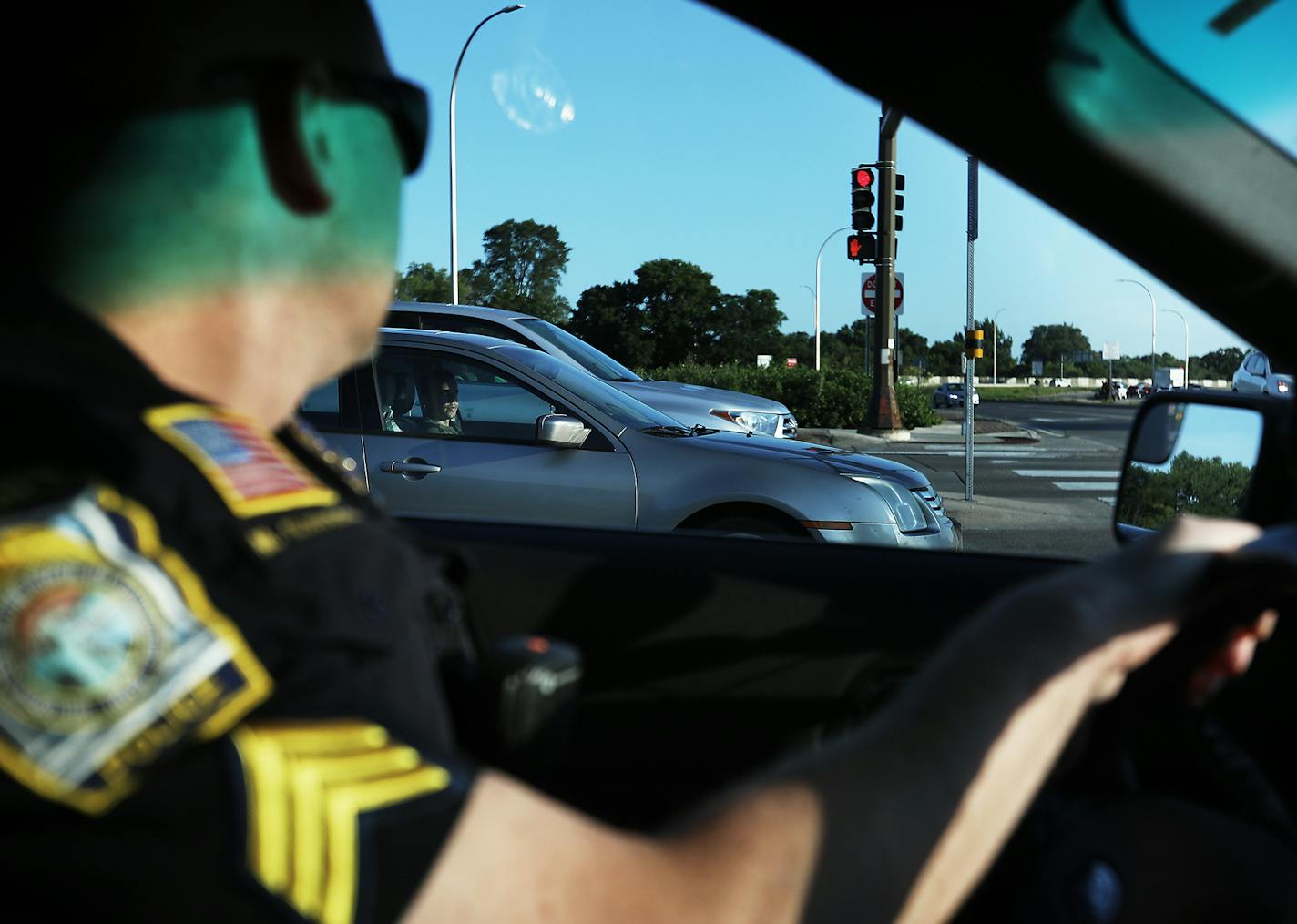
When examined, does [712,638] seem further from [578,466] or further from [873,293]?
[873,293]

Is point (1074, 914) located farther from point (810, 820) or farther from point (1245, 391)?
point (1245, 391)

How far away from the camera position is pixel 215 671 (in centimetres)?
66

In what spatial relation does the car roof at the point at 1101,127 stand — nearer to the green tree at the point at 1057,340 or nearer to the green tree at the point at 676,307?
the green tree at the point at 1057,340

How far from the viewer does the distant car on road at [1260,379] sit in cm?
126

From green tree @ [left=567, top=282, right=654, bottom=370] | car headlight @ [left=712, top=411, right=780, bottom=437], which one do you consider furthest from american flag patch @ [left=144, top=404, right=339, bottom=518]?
green tree @ [left=567, top=282, right=654, bottom=370]

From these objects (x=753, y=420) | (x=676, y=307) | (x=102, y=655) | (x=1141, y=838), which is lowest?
(x=1141, y=838)

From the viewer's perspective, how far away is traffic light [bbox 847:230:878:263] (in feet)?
56.7

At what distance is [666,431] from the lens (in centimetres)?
596

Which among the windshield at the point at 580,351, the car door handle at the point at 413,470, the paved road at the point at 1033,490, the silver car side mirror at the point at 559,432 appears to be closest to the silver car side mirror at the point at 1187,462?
the paved road at the point at 1033,490

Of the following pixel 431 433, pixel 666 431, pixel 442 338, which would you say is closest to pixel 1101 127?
pixel 666 431

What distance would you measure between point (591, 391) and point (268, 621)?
18.1 ft

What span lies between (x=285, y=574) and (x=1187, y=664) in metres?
0.77

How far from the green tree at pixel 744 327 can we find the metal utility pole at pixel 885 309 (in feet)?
88.7

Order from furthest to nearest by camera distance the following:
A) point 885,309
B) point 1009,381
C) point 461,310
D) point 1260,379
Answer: point 1009,381, point 885,309, point 461,310, point 1260,379
